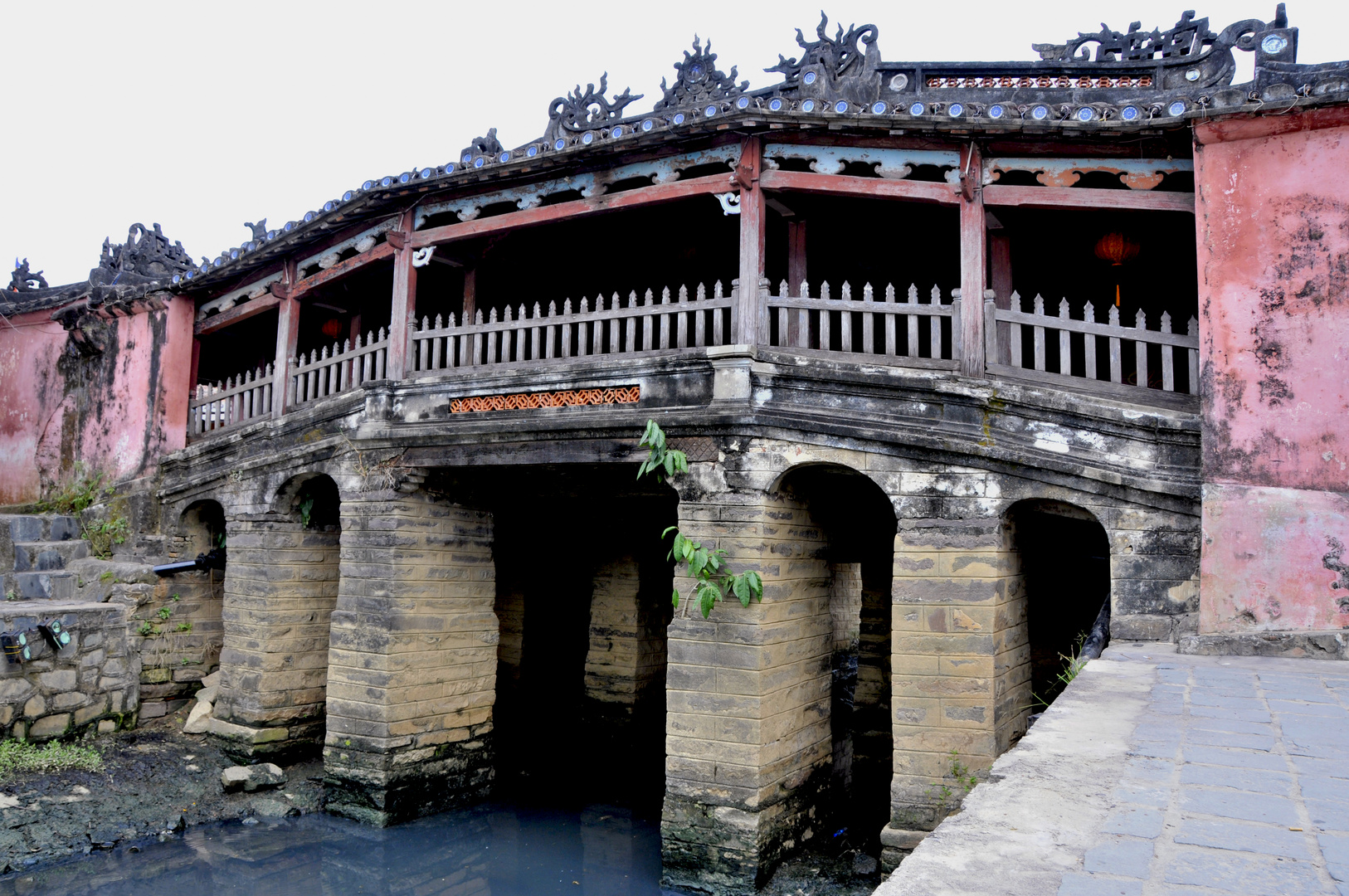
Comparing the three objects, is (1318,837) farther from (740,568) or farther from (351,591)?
(351,591)

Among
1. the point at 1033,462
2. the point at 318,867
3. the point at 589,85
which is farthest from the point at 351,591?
the point at 1033,462

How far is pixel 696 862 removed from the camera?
7355mm

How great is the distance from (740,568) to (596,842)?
11.8 feet

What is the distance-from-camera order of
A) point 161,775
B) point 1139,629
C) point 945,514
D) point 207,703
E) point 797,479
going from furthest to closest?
A: point 207,703 → point 161,775 → point 797,479 → point 945,514 → point 1139,629

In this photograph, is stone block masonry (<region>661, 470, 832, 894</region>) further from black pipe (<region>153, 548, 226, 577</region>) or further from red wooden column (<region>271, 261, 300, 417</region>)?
black pipe (<region>153, 548, 226, 577</region>)

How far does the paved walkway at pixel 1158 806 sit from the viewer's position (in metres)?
2.31

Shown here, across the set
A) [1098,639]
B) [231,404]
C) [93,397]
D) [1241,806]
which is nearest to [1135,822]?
[1241,806]

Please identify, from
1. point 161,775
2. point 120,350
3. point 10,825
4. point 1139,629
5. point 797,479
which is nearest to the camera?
point 1139,629

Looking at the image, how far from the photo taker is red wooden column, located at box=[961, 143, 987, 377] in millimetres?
7391

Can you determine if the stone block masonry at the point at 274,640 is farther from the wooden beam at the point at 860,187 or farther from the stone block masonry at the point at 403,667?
the wooden beam at the point at 860,187

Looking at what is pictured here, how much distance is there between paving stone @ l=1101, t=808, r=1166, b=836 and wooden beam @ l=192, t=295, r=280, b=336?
11.1m

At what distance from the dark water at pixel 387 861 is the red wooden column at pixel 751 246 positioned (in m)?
4.73

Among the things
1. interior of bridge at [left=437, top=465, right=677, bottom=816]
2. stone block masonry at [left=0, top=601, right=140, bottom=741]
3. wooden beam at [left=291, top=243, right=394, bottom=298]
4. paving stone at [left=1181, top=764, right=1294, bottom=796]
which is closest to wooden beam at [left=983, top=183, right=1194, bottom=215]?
interior of bridge at [left=437, top=465, right=677, bottom=816]

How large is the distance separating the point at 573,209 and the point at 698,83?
5.18 ft
